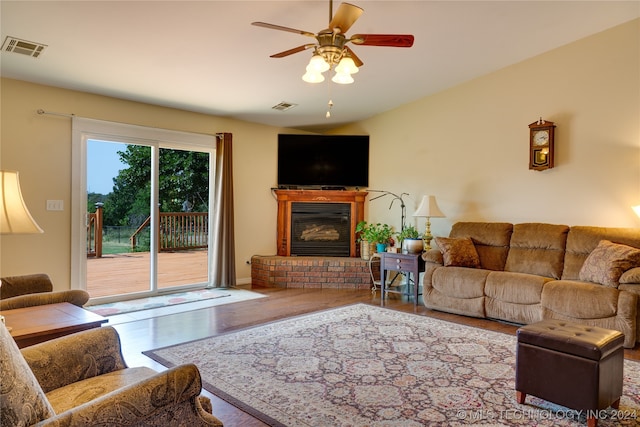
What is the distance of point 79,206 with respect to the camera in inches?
183

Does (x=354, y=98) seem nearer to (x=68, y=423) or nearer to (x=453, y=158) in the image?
(x=453, y=158)

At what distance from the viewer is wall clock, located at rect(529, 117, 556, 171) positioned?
15.3 ft

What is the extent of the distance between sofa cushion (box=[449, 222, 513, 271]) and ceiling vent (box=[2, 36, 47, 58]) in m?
4.74

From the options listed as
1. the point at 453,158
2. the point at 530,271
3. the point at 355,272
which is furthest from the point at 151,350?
the point at 453,158

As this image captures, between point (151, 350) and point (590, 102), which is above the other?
point (590, 102)

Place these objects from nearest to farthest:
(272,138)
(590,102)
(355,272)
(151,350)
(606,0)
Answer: (151,350) < (606,0) < (590,102) < (355,272) < (272,138)

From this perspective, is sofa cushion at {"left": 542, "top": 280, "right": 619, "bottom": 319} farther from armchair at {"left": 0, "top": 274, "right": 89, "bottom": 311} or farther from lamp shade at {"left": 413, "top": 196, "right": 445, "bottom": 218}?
armchair at {"left": 0, "top": 274, "right": 89, "bottom": 311}

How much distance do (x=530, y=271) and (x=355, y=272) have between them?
2345 mm

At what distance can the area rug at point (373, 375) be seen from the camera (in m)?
2.27

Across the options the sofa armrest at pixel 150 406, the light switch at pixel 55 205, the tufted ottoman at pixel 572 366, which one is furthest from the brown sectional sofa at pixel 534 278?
the light switch at pixel 55 205

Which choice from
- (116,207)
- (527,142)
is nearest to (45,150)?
(116,207)

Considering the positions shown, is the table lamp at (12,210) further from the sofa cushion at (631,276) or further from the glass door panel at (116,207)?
the sofa cushion at (631,276)

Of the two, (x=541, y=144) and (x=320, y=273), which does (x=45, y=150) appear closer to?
(x=320, y=273)

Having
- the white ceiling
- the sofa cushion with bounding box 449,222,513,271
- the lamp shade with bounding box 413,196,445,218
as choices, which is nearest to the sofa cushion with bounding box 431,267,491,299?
the sofa cushion with bounding box 449,222,513,271
